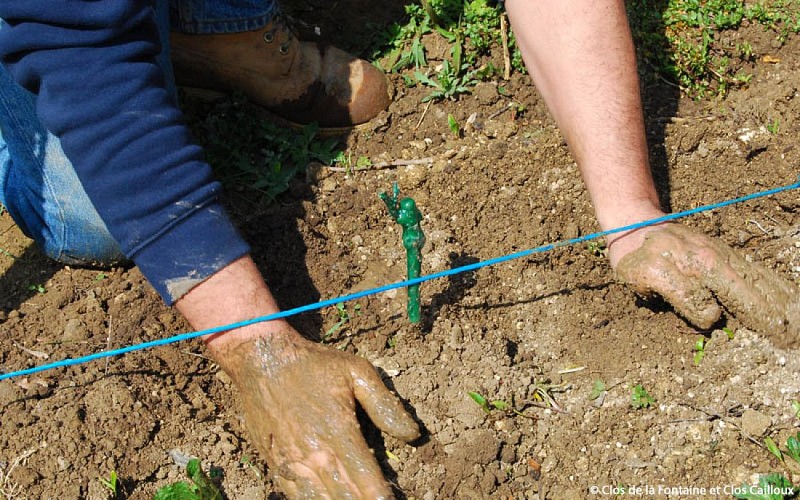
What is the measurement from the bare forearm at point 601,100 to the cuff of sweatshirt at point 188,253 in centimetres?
112

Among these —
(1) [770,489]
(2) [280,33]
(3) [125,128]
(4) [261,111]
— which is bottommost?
(1) [770,489]

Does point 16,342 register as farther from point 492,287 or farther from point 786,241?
point 786,241

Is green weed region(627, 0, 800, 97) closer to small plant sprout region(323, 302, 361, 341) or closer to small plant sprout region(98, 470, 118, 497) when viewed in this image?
small plant sprout region(323, 302, 361, 341)

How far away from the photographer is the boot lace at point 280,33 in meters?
3.00

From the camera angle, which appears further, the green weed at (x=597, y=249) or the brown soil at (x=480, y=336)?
the green weed at (x=597, y=249)

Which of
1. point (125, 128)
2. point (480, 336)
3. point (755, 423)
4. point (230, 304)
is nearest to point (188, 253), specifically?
point (230, 304)

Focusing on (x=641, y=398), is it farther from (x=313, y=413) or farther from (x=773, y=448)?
(x=313, y=413)

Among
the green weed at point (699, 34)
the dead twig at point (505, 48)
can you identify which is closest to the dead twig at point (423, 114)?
the dead twig at point (505, 48)

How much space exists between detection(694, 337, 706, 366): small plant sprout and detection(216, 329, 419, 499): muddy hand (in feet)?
2.79

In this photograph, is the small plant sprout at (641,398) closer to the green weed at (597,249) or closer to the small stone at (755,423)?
the small stone at (755,423)

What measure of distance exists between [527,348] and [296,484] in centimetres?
81

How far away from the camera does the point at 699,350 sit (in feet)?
7.59

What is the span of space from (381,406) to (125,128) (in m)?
0.96

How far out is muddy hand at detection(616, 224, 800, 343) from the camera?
2.16 meters
